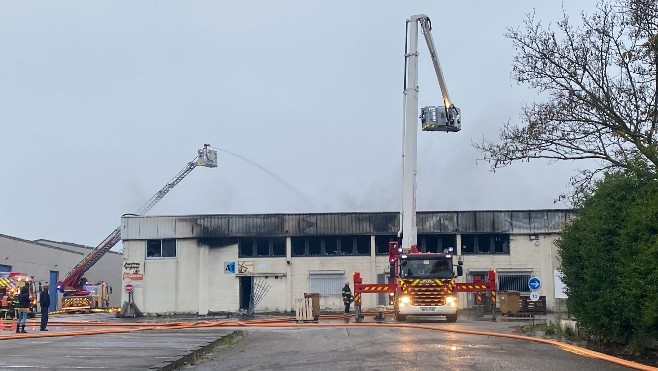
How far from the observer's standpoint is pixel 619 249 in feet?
46.4

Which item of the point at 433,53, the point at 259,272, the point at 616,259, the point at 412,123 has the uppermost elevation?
the point at 433,53

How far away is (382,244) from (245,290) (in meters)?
8.53

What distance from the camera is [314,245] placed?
42.3 meters

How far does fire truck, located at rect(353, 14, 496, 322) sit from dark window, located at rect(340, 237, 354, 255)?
43.0 ft

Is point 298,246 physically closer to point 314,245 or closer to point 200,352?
Result: point 314,245

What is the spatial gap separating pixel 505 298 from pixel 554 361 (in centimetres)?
2107

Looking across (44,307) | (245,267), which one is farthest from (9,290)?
(245,267)

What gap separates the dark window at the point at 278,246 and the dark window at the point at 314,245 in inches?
58.1

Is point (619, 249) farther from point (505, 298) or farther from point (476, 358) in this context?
point (505, 298)

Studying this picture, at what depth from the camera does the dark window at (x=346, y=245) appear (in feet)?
138

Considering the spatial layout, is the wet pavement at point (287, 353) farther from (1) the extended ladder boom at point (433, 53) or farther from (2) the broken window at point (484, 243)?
(2) the broken window at point (484, 243)

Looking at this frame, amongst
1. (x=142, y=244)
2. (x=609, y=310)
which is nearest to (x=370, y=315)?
(x=142, y=244)

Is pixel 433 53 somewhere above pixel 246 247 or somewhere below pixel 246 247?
above

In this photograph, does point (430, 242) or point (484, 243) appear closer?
point (484, 243)
